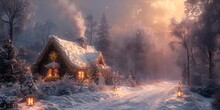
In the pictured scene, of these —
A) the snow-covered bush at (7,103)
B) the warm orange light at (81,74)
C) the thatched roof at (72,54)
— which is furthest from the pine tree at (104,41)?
the snow-covered bush at (7,103)

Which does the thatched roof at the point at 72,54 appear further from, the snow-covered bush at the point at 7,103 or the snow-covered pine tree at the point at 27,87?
the snow-covered bush at the point at 7,103

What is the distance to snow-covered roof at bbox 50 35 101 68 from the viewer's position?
120 feet

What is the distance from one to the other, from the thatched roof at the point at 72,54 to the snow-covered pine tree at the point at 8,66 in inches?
432

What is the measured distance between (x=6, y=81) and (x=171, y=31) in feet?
106

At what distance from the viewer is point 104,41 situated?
2628 inches

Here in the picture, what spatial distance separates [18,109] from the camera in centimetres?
1708

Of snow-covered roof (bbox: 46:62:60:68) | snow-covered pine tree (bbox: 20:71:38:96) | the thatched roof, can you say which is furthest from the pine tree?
snow-covered pine tree (bbox: 20:71:38:96)

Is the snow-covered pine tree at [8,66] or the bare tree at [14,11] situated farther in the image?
the bare tree at [14,11]

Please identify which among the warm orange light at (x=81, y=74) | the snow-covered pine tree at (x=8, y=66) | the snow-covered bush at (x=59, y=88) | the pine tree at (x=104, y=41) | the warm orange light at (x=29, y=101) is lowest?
the warm orange light at (x=29, y=101)

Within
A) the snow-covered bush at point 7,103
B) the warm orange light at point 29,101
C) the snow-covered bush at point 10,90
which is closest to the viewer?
the snow-covered bush at point 7,103

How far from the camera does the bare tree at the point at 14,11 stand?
39312 mm

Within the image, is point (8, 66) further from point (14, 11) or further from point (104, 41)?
point (104, 41)

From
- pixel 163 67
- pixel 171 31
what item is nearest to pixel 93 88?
pixel 171 31

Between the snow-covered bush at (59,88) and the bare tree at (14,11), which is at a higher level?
the bare tree at (14,11)
